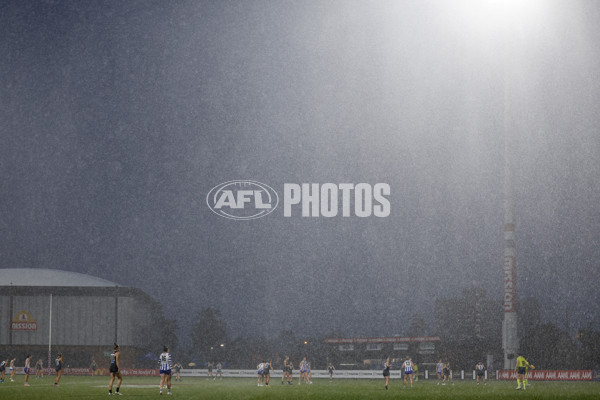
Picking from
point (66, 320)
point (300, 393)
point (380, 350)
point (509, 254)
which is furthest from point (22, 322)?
point (300, 393)

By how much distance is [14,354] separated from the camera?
115000mm

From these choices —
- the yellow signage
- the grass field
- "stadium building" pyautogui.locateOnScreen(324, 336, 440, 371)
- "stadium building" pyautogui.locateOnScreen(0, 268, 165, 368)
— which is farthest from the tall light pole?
the yellow signage

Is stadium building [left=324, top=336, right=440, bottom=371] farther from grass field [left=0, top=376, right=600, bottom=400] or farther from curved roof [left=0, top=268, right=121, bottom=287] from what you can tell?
grass field [left=0, top=376, right=600, bottom=400]

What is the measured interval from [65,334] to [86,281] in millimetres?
10741

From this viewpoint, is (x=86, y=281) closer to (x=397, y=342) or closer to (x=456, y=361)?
(x=397, y=342)

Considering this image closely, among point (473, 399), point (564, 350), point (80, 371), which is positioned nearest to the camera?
point (473, 399)

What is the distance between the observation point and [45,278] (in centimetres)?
11988

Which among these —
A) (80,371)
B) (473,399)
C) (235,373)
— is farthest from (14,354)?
(473,399)

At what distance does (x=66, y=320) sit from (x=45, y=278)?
32.9 ft

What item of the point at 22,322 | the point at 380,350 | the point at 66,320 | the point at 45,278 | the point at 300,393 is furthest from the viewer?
the point at 45,278

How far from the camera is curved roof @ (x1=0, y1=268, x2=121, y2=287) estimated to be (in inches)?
4594

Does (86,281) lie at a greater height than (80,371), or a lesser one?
greater

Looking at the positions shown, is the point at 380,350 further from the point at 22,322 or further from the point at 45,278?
the point at 45,278

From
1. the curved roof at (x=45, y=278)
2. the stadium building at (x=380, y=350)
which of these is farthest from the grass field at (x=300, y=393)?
the curved roof at (x=45, y=278)
